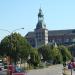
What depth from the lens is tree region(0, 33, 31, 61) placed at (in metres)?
61.4

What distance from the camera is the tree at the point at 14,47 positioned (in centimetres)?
6141

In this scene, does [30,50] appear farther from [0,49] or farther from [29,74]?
[29,74]

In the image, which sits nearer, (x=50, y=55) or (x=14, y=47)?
(x=14, y=47)

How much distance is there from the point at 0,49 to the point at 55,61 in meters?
23.8

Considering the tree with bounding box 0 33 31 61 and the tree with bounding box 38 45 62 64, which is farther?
the tree with bounding box 38 45 62 64

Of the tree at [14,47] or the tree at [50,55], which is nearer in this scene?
the tree at [14,47]

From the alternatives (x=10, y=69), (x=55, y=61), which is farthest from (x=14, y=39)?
(x=10, y=69)

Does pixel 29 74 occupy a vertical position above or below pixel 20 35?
below

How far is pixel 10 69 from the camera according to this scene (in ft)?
59.6

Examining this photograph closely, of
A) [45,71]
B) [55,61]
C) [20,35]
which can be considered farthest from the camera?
[55,61]

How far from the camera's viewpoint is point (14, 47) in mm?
62438

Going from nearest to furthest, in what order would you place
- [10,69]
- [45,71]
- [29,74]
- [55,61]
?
[10,69] → [29,74] → [45,71] → [55,61]

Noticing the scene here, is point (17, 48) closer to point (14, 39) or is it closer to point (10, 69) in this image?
point (14, 39)

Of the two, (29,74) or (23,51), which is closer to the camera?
(29,74)
